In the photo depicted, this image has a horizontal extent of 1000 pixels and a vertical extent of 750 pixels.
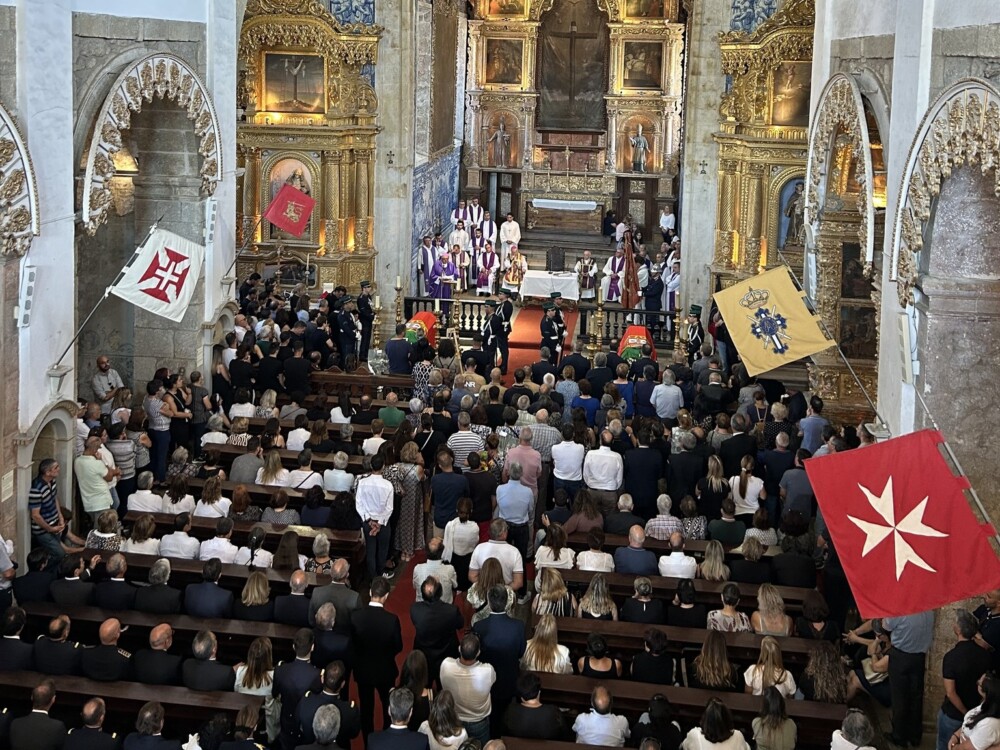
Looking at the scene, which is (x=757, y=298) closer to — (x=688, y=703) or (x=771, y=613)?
(x=771, y=613)

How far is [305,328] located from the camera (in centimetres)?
2127

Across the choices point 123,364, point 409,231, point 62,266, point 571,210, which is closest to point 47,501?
point 62,266

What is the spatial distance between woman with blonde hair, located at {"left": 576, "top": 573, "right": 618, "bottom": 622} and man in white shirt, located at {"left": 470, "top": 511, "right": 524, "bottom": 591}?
2.52 feet

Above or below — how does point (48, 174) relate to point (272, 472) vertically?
above

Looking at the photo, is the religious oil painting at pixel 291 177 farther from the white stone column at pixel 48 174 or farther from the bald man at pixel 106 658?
the bald man at pixel 106 658

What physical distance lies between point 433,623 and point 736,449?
5551 millimetres

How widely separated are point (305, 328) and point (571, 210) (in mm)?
16534

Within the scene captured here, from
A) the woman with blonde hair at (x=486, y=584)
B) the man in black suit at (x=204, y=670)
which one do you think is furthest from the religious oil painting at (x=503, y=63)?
the man in black suit at (x=204, y=670)

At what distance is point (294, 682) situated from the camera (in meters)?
10.2

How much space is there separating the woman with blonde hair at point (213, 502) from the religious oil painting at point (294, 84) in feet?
48.5

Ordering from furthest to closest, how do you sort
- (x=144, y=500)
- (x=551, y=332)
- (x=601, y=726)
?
(x=551, y=332)
(x=144, y=500)
(x=601, y=726)

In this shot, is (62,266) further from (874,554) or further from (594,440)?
(874,554)

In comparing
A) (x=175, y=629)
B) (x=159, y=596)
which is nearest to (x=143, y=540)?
(x=159, y=596)

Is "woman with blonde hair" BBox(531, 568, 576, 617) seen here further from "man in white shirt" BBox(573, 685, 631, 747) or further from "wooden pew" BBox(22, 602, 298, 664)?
"wooden pew" BBox(22, 602, 298, 664)
